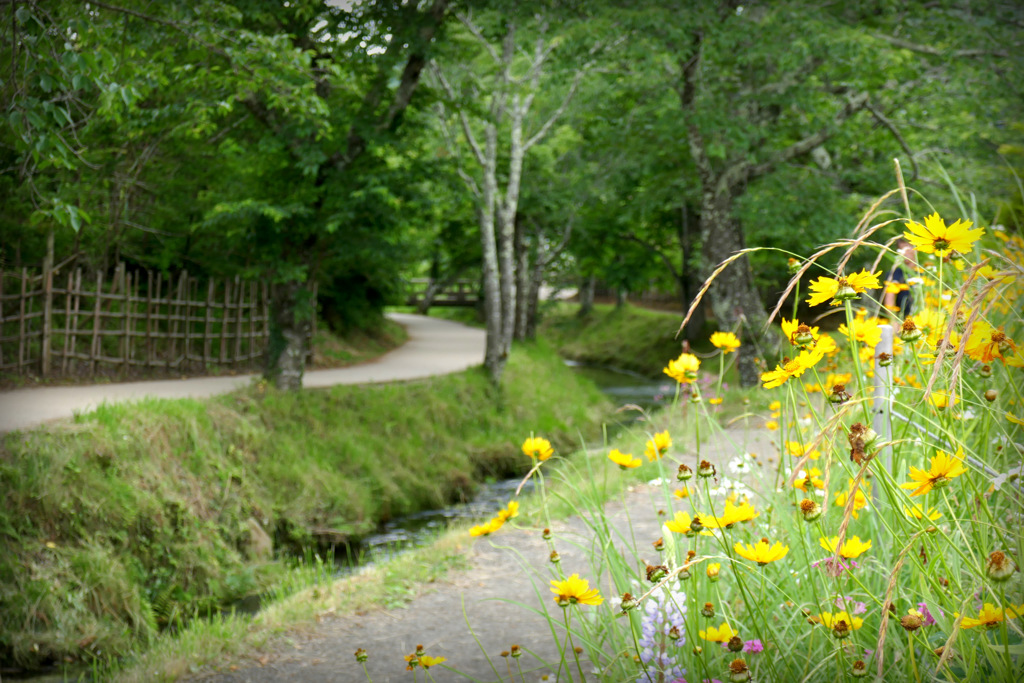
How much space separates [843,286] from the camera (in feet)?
4.39

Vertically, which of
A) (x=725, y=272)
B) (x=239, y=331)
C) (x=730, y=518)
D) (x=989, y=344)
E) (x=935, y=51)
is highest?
(x=935, y=51)

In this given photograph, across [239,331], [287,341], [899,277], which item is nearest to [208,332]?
[239,331]

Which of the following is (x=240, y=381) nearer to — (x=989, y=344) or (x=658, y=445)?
(x=658, y=445)

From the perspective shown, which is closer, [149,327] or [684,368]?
[684,368]

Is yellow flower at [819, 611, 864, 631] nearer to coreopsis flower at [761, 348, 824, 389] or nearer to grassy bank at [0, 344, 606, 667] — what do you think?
coreopsis flower at [761, 348, 824, 389]

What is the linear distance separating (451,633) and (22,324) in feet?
12.3

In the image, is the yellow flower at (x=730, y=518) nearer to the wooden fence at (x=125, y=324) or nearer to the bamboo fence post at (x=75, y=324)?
the wooden fence at (x=125, y=324)

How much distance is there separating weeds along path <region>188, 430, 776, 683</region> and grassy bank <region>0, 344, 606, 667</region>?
1.60 meters

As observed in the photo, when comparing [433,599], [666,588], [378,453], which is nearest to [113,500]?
[433,599]

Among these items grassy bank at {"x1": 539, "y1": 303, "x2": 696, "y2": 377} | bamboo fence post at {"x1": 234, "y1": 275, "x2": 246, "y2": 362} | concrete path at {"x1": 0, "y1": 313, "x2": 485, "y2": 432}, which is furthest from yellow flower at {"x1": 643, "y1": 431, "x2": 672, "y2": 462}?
grassy bank at {"x1": 539, "y1": 303, "x2": 696, "y2": 377}

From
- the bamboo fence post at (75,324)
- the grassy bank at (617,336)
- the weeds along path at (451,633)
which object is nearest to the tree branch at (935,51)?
the weeds along path at (451,633)

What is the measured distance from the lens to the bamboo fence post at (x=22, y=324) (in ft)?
16.4

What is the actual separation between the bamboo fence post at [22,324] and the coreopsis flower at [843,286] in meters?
4.94

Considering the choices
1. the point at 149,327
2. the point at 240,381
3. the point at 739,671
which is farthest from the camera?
the point at 240,381
